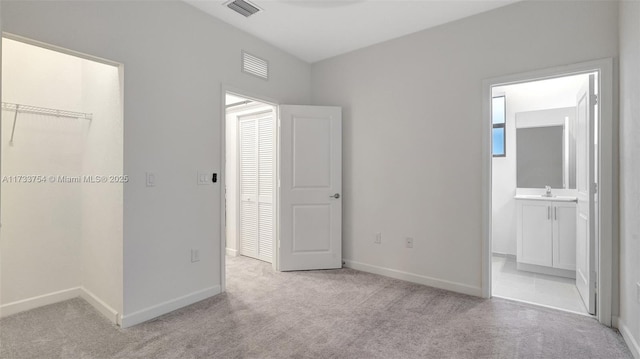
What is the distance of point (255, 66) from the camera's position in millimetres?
3699

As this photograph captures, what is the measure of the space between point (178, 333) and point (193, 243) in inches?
32.4

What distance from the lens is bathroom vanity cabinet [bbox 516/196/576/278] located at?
12.5 feet

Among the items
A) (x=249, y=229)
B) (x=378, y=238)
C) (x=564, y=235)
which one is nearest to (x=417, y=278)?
(x=378, y=238)

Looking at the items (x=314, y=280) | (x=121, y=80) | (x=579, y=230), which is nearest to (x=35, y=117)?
(x=121, y=80)

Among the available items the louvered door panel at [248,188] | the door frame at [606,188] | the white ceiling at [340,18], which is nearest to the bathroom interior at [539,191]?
the door frame at [606,188]

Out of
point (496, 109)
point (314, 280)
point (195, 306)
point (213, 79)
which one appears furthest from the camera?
point (496, 109)

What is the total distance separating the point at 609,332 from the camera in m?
2.51

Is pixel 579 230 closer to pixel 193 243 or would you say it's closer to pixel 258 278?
pixel 258 278

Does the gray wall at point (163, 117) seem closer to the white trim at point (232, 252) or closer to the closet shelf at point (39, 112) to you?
the closet shelf at point (39, 112)

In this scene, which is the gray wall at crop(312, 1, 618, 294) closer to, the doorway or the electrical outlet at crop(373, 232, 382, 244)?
the electrical outlet at crop(373, 232, 382, 244)

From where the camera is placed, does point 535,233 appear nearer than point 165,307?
No

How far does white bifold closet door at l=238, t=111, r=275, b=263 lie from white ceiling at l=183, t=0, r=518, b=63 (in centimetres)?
113

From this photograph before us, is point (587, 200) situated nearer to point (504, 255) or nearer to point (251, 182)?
point (504, 255)

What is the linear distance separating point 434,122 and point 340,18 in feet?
4.63
